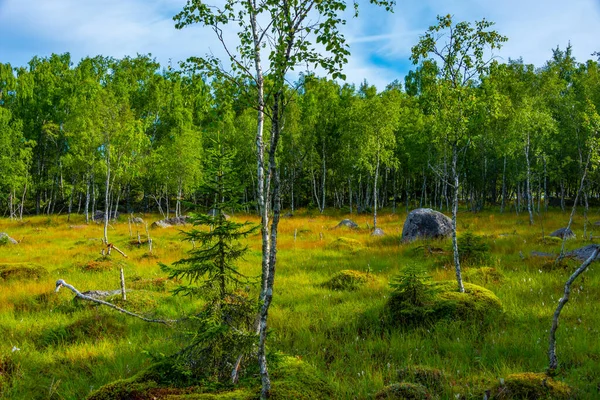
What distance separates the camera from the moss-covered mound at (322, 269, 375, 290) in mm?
10594

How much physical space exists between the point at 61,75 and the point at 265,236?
52635 millimetres

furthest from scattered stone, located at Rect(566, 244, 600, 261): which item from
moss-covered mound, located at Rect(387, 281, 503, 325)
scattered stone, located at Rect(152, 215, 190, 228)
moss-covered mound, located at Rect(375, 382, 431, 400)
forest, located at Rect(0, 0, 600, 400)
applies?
scattered stone, located at Rect(152, 215, 190, 228)

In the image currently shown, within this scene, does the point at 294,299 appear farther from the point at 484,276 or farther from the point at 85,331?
the point at 484,276

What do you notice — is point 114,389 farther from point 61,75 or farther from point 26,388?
point 61,75

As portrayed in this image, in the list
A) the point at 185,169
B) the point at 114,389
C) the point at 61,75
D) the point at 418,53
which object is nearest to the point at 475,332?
the point at 114,389

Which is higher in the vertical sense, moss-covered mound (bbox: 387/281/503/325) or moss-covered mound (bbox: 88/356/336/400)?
moss-covered mound (bbox: 88/356/336/400)

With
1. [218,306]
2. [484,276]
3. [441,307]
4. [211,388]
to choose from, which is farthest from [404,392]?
[484,276]

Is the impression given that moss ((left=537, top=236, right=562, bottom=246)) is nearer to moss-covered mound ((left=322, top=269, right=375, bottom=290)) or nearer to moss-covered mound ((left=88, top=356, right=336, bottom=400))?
moss-covered mound ((left=322, top=269, right=375, bottom=290))

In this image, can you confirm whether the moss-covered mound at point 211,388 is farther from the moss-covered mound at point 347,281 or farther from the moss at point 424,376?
the moss-covered mound at point 347,281

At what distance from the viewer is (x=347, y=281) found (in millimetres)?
10930

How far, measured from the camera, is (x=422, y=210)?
2005 centimetres

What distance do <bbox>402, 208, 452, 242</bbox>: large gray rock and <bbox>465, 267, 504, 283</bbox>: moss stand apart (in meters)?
7.64

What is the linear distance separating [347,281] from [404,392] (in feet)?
21.9

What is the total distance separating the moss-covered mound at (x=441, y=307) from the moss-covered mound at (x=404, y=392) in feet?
10.5
